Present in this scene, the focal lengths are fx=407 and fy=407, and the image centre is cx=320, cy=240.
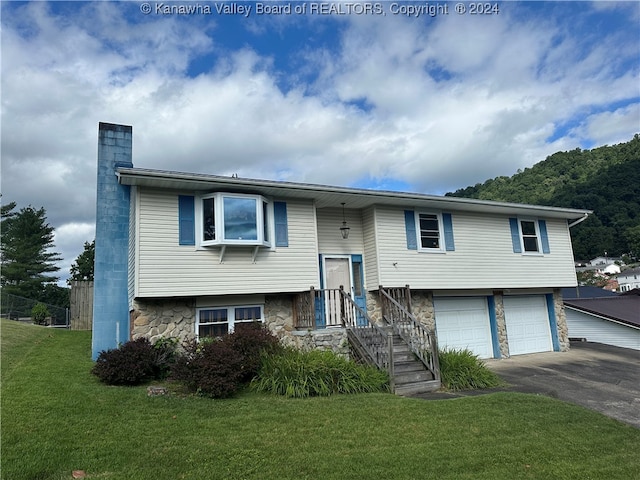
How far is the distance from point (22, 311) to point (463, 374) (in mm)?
20353

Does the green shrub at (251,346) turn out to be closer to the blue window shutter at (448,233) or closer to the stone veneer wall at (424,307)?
the stone veneer wall at (424,307)

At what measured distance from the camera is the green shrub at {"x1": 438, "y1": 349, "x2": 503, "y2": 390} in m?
9.07

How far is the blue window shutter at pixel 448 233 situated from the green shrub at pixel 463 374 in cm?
442

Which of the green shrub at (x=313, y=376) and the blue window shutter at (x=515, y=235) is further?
the blue window shutter at (x=515, y=235)

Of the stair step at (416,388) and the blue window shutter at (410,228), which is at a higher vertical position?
the blue window shutter at (410,228)

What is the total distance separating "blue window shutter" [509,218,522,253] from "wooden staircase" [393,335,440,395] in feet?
24.0

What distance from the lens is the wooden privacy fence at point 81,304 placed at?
1745cm

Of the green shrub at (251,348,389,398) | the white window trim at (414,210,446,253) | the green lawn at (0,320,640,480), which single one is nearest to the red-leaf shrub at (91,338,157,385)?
the green lawn at (0,320,640,480)

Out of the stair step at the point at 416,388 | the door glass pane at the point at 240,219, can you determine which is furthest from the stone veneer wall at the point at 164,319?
the stair step at the point at 416,388

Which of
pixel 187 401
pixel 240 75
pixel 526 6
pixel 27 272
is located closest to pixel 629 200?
pixel 526 6

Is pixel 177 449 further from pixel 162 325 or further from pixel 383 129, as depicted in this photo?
pixel 383 129

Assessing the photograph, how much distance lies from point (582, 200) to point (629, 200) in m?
13.8

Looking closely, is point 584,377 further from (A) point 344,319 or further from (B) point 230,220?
(B) point 230,220

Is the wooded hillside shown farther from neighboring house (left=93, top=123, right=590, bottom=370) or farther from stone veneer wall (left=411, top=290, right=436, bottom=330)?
stone veneer wall (left=411, top=290, right=436, bottom=330)
